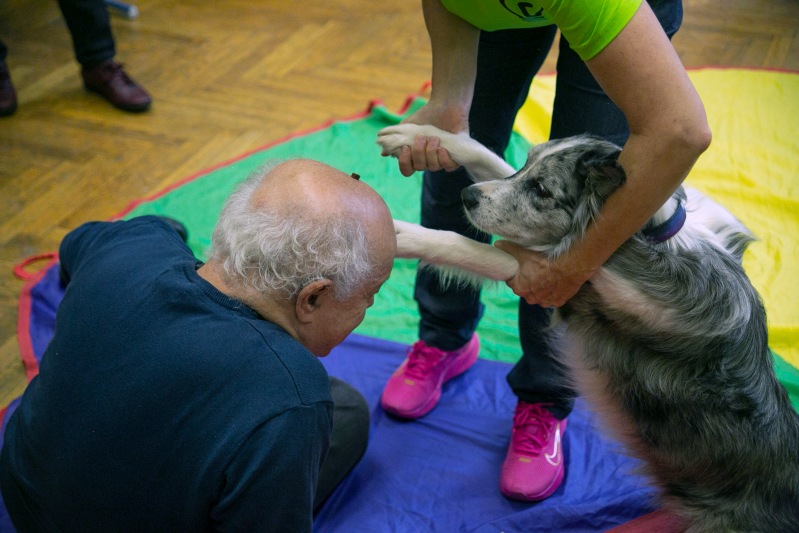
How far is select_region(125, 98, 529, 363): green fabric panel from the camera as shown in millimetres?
2715

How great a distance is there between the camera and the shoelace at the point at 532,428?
215 cm

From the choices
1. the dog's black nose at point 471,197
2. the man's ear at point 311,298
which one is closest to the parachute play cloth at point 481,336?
the dog's black nose at point 471,197

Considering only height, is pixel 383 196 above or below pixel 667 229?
below

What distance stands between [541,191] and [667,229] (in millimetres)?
308

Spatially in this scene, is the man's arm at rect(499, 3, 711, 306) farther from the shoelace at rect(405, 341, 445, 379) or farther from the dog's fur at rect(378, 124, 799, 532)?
the shoelace at rect(405, 341, 445, 379)

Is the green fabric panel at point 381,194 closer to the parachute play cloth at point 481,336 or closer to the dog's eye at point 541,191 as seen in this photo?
the parachute play cloth at point 481,336

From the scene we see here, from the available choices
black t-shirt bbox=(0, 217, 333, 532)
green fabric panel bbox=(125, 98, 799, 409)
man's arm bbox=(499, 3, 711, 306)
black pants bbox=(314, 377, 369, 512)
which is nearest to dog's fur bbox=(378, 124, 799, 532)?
man's arm bbox=(499, 3, 711, 306)

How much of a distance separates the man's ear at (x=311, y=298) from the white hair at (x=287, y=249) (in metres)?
0.01

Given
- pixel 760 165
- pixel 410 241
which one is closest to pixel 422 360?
pixel 410 241

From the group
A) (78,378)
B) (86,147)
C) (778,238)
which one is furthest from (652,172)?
(86,147)

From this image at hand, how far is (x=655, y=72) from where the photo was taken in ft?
4.06

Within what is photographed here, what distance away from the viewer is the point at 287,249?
1.25 metres

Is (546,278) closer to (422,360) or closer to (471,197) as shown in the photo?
(471,197)

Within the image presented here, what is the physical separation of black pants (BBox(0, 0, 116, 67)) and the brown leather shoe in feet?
0.17
